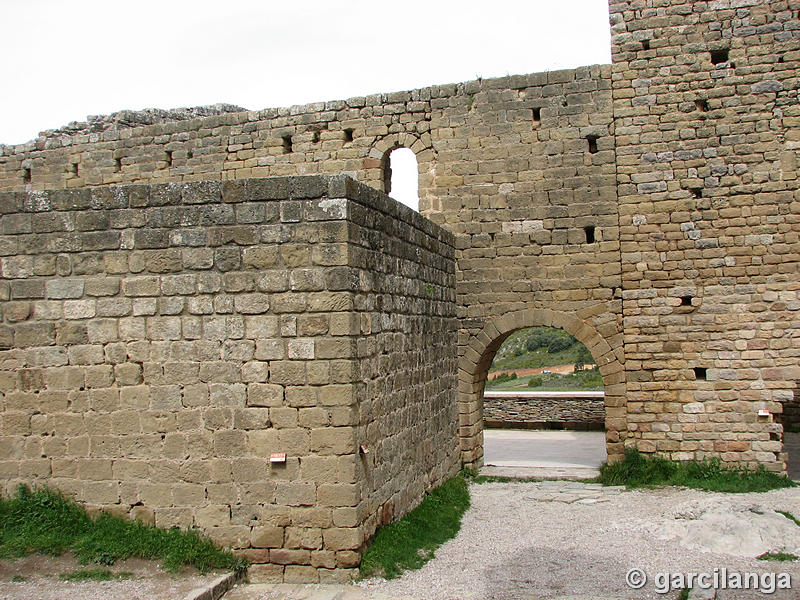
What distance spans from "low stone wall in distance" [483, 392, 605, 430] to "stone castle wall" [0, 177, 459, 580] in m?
11.0

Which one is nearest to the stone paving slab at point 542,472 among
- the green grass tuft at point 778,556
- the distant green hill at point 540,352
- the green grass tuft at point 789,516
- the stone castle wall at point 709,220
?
the stone castle wall at point 709,220

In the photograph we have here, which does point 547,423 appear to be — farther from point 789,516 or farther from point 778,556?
point 778,556

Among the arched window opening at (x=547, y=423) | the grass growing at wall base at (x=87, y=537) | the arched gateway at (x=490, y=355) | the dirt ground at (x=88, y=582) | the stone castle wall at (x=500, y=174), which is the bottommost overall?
the arched window opening at (x=547, y=423)

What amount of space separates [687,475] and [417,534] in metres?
4.48

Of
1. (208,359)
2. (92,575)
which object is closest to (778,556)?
(208,359)

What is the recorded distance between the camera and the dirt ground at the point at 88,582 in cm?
588

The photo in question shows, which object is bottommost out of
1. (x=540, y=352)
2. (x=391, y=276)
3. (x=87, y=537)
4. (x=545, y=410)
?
(x=545, y=410)

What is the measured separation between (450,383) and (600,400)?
7812 millimetres

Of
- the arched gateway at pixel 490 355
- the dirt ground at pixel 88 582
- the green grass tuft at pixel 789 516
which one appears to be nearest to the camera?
the dirt ground at pixel 88 582

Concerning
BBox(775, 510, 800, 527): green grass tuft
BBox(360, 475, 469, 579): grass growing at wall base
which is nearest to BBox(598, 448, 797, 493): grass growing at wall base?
BBox(775, 510, 800, 527): green grass tuft

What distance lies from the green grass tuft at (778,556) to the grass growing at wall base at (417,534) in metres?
3.04

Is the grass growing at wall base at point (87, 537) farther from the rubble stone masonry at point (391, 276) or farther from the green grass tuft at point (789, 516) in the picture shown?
the green grass tuft at point (789, 516)

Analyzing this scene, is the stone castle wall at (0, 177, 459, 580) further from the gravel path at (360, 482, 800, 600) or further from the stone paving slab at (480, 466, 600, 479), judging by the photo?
the stone paving slab at (480, 466, 600, 479)

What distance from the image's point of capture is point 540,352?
3681 cm
